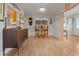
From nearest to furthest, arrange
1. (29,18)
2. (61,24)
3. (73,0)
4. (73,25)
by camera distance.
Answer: (73,0), (61,24), (29,18), (73,25)

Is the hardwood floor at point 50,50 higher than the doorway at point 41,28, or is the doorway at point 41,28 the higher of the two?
the doorway at point 41,28

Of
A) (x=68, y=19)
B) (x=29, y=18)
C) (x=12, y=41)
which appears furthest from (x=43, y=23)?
(x=12, y=41)

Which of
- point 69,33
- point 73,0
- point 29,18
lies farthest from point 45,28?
point 73,0

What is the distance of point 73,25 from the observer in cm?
1529

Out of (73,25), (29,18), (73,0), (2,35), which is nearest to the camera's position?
(73,0)

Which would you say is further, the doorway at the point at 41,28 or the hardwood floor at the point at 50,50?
the doorway at the point at 41,28

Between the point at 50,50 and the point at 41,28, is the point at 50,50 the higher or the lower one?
the lower one

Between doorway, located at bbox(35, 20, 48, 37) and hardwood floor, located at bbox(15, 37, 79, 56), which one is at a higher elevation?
doorway, located at bbox(35, 20, 48, 37)

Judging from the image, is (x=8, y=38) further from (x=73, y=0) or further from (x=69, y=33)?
(x=69, y=33)

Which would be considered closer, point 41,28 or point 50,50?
point 50,50

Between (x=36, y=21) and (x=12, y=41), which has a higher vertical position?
(x=36, y=21)

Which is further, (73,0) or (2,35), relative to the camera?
(2,35)

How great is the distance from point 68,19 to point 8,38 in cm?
1195

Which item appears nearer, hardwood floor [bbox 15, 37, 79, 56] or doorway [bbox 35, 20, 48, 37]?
hardwood floor [bbox 15, 37, 79, 56]
